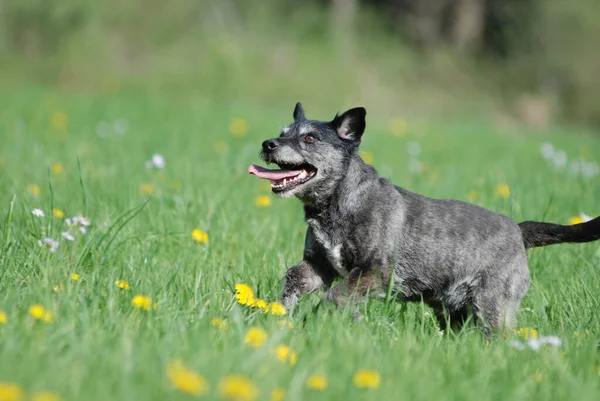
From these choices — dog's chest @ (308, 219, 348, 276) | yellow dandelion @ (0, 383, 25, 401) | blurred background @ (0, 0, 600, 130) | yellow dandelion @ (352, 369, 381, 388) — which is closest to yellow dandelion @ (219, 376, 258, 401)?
yellow dandelion @ (352, 369, 381, 388)

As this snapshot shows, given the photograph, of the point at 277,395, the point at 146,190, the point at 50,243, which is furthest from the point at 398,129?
the point at 277,395

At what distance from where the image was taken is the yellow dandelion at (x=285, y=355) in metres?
2.91

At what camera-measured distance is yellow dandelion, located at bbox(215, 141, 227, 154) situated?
905 centimetres

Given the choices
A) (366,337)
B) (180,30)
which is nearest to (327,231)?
(366,337)

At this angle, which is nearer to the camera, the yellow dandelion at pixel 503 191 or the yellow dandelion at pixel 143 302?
the yellow dandelion at pixel 143 302

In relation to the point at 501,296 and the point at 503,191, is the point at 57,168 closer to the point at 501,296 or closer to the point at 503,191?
the point at 503,191

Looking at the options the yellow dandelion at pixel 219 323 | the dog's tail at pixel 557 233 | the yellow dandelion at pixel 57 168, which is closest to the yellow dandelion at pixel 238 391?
the yellow dandelion at pixel 219 323

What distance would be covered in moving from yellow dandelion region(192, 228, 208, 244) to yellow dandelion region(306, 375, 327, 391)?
2.23 meters

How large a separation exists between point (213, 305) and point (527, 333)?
5.25 ft

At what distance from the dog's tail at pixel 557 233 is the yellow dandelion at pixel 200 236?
1.99 m

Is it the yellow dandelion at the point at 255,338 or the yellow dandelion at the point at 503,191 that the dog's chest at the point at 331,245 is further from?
the yellow dandelion at the point at 503,191

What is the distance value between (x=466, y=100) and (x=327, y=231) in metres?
20.6

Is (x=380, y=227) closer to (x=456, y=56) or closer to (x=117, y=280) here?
(x=117, y=280)

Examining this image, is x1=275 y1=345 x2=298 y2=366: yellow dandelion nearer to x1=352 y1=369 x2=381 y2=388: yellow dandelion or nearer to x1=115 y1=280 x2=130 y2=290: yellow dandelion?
x1=352 y1=369 x2=381 y2=388: yellow dandelion
